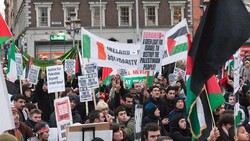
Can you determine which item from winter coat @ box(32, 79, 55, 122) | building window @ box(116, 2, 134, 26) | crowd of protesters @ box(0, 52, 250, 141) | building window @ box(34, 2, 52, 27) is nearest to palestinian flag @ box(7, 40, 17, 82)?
crowd of protesters @ box(0, 52, 250, 141)

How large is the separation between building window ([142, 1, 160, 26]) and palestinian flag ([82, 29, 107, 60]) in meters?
47.1

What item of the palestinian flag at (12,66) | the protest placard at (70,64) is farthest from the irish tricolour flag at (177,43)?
the protest placard at (70,64)

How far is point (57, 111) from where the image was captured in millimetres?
9414

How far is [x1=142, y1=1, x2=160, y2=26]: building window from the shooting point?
62688mm

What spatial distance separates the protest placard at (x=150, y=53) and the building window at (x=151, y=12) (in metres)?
50.1

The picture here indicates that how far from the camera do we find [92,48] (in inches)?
616

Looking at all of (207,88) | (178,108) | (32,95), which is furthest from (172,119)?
(32,95)

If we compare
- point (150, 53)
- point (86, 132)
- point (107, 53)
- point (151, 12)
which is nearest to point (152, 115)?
Result: point (150, 53)

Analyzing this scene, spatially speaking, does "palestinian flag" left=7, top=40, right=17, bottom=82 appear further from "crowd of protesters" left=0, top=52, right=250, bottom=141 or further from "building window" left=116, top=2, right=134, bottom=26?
"building window" left=116, top=2, right=134, bottom=26

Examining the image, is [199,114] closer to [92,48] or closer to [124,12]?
[92,48]

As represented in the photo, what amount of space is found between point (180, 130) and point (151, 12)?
53.4 meters

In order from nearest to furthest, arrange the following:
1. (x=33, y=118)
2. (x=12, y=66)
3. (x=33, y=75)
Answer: (x=33, y=118), (x=33, y=75), (x=12, y=66)

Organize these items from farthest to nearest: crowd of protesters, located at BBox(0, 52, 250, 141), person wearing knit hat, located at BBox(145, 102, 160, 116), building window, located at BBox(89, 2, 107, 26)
A: building window, located at BBox(89, 2, 107, 26), person wearing knit hat, located at BBox(145, 102, 160, 116), crowd of protesters, located at BBox(0, 52, 250, 141)

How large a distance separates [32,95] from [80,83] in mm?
1450
